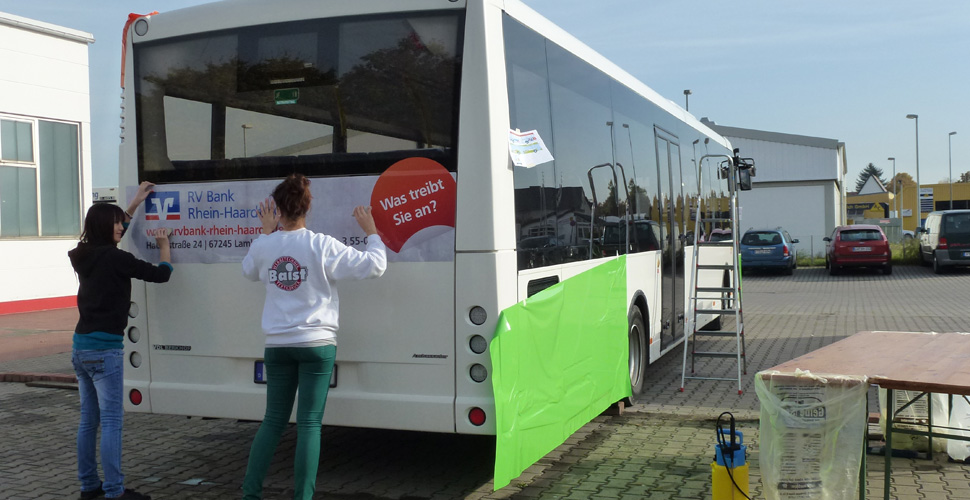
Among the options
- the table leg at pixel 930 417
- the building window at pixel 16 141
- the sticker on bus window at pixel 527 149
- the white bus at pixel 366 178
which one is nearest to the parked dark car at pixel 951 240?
the table leg at pixel 930 417

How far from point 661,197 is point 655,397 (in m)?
2.17

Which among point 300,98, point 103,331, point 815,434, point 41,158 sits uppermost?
point 41,158

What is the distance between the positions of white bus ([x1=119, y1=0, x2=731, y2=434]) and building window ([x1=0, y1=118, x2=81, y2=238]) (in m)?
13.1

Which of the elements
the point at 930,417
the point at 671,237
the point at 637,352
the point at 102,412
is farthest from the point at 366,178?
the point at 671,237

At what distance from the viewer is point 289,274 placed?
16.3ft

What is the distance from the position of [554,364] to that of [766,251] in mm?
26795

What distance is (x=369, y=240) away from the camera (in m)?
5.16

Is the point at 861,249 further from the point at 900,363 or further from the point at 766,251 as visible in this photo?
the point at 900,363

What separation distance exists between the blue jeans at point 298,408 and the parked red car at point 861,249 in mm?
27869

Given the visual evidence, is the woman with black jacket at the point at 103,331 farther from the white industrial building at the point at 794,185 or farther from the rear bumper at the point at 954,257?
the white industrial building at the point at 794,185

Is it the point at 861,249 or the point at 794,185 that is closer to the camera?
the point at 861,249

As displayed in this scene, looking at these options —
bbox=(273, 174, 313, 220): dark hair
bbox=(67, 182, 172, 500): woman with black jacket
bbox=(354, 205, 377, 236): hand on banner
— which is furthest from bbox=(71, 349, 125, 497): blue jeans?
bbox=(354, 205, 377, 236): hand on banner

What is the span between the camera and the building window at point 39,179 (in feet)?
57.4

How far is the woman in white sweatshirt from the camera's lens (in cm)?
496
